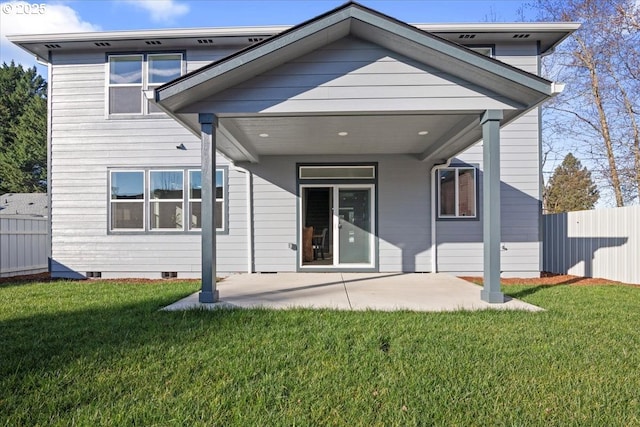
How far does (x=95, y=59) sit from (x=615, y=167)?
16.8m

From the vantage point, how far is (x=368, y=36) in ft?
15.5

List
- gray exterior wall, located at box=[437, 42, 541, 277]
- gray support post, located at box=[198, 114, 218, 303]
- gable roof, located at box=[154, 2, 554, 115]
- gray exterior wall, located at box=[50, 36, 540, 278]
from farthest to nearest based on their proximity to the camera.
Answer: gray exterior wall, located at box=[50, 36, 540, 278]
gray exterior wall, located at box=[437, 42, 541, 277]
gray support post, located at box=[198, 114, 218, 303]
gable roof, located at box=[154, 2, 554, 115]

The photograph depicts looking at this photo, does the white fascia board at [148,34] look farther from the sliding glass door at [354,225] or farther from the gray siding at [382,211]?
the sliding glass door at [354,225]

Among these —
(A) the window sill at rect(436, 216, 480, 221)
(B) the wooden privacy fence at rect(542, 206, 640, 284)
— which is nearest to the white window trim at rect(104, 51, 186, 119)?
(A) the window sill at rect(436, 216, 480, 221)

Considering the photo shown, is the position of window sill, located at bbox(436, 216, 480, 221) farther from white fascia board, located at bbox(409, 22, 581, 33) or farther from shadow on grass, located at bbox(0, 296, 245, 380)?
shadow on grass, located at bbox(0, 296, 245, 380)

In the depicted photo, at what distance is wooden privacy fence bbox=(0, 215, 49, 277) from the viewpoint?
7.92 m

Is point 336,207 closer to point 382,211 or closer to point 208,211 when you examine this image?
point 382,211

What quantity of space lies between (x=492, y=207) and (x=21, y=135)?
27836 mm

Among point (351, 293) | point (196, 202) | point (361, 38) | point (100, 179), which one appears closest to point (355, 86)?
point (361, 38)

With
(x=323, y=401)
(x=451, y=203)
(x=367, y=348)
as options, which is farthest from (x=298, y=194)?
(x=323, y=401)

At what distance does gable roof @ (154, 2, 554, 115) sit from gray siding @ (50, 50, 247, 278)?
363cm

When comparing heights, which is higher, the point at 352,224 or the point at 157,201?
the point at 157,201

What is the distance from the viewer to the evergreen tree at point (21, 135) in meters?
22.3

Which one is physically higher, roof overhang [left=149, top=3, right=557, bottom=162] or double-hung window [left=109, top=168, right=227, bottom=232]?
roof overhang [left=149, top=3, right=557, bottom=162]
